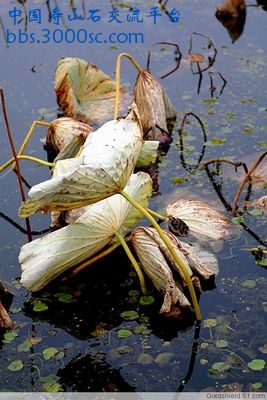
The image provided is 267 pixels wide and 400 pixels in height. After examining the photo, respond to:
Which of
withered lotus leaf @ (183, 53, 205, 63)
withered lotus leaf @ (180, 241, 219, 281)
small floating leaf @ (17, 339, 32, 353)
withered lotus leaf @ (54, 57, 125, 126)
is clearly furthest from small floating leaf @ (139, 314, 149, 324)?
withered lotus leaf @ (183, 53, 205, 63)

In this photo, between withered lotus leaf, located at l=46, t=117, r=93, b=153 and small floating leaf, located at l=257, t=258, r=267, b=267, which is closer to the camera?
small floating leaf, located at l=257, t=258, r=267, b=267

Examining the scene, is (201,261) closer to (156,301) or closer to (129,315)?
(156,301)

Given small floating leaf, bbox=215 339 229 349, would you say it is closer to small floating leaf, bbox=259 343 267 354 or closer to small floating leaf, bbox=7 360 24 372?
small floating leaf, bbox=259 343 267 354

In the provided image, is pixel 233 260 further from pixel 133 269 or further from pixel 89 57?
pixel 89 57

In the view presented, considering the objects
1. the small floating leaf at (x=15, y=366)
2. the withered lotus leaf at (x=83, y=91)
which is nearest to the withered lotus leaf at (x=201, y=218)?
the small floating leaf at (x=15, y=366)

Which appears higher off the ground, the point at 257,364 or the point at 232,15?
the point at 232,15

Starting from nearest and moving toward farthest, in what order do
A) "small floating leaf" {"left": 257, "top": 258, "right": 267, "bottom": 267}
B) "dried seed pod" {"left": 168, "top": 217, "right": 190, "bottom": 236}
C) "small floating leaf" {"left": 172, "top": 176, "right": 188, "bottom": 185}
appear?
1. "small floating leaf" {"left": 257, "top": 258, "right": 267, "bottom": 267}
2. "dried seed pod" {"left": 168, "top": 217, "right": 190, "bottom": 236}
3. "small floating leaf" {"left": 172, "top": 176, "right": 188, "bottom": 185}

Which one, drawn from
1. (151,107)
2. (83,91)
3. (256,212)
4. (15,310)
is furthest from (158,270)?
(83,91)
